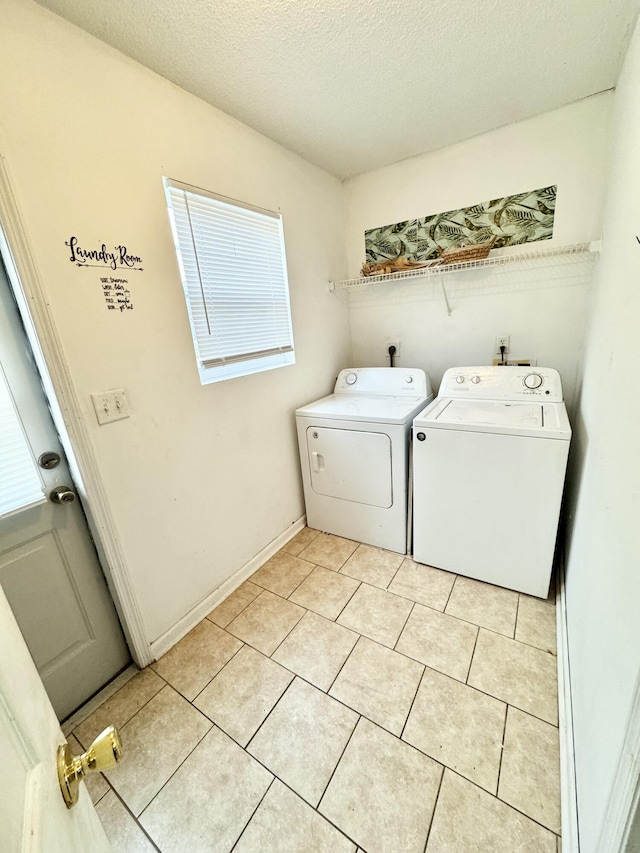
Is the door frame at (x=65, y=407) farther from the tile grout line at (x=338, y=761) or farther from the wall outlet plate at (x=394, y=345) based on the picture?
the wall outlet plate at (x=394, y=345)

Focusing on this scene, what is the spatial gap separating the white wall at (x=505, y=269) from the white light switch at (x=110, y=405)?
188cm

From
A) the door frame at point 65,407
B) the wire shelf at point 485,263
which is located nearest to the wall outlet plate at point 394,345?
the wire shelf at point 485,263

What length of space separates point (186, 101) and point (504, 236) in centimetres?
182

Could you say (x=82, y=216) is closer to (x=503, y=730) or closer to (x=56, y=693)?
(x=56, y=693)

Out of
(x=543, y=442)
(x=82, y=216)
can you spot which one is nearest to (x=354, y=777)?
(x=543, y=442)

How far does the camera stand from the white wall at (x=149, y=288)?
1105 mm

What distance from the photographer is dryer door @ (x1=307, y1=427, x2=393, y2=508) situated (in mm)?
1969

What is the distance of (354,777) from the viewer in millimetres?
1111

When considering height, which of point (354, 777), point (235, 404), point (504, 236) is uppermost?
point (504, 236)

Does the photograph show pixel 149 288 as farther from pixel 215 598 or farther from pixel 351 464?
pixel 215 598

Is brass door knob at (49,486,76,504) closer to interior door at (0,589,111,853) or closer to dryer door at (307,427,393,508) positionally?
interior door at (0,589,111,853)

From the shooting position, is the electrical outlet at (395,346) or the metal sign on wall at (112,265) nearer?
the metal sign on wall at (112,265)

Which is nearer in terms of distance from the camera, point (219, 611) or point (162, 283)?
point (162, 283)

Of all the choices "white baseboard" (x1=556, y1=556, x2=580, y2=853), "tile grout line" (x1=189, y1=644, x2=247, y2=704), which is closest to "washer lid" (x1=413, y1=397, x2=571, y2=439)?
"white baseboard" (x1=556, y1=556, x2=580, y2=853)
